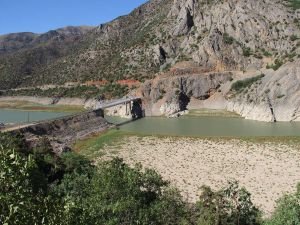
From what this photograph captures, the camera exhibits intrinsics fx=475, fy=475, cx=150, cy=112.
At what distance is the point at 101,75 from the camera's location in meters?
142

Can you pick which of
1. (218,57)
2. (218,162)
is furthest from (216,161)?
(218,57)

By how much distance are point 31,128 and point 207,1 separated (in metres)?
80.9

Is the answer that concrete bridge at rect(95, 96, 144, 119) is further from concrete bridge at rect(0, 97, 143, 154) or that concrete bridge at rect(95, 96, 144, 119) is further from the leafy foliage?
the leafy foliage

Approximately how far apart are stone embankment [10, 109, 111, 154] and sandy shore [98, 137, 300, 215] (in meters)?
8.70

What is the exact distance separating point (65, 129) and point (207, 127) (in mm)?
24871

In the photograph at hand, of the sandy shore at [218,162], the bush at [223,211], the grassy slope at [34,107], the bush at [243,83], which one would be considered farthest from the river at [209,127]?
the bush at [223,211]

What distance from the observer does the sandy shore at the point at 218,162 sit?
43.1m

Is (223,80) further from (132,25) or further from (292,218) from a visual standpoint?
(292,218)

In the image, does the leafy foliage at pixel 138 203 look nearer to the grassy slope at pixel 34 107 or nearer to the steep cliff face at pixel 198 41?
the steep cliff face at pixel 198 41

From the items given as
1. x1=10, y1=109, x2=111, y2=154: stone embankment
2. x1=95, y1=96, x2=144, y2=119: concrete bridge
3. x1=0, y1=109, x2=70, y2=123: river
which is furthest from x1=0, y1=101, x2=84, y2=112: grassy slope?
x1=10, y1=109, x2=111, y2=154: stone embankment

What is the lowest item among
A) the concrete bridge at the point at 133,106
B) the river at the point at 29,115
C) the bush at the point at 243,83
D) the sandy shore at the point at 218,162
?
the river at the point at 29,115

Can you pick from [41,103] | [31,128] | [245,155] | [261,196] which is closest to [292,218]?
[261,196]

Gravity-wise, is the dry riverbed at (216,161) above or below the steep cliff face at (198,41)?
below

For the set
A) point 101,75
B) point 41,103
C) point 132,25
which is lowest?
point 41,103
